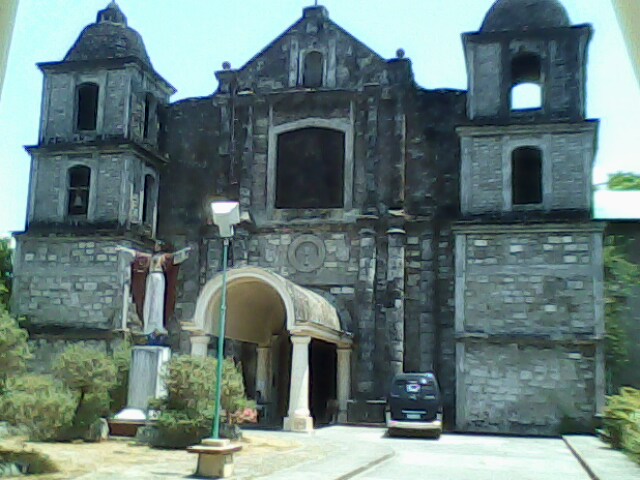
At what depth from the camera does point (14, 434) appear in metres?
15.6

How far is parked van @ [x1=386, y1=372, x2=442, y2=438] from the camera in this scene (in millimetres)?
21000

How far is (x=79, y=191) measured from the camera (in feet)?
86.6

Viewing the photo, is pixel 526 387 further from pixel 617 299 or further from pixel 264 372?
pixel 264 372

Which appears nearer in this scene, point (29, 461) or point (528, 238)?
point (29, 461)

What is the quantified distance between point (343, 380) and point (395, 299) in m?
2.90

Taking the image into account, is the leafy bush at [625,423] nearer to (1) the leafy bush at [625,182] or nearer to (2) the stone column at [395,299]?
(1) the leafy bush at [625,182]

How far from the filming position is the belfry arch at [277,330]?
21.1 m

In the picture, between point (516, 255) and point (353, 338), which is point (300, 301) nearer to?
point (353, 338)

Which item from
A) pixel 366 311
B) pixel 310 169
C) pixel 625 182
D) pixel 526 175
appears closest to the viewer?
pixel 625 182

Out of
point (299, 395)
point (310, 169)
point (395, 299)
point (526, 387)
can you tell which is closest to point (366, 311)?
point (395, 299)

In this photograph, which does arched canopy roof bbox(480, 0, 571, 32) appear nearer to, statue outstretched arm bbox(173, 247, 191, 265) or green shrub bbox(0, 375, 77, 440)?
statue outstretched arm bbox(173, 247, 191, 265)

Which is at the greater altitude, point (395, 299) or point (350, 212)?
point (350, 212)

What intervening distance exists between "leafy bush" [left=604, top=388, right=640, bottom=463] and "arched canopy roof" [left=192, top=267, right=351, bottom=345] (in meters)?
7.62

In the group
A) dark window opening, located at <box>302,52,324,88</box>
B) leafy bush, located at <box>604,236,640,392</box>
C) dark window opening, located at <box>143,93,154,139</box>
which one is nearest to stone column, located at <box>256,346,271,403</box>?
dark window opening, located at <box>143,93,154,139</box>
